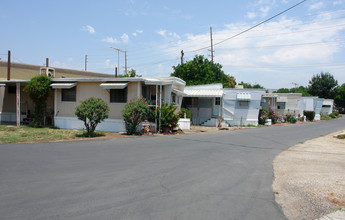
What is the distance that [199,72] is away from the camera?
109ft

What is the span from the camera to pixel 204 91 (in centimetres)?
2350

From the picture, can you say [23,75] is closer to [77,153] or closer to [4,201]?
[77,153]

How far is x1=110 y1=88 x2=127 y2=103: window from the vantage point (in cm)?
1627

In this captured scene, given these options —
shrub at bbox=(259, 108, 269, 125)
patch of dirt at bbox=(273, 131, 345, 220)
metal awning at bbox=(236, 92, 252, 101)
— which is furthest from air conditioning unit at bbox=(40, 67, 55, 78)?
shrub at bbox=(259, 108, 269, 125)

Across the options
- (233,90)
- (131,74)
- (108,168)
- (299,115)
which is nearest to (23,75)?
(131,74)

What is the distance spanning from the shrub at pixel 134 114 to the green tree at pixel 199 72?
1796cm

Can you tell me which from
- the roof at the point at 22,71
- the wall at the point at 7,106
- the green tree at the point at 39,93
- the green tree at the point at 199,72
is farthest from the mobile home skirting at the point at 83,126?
the green tree at the point at 199,72

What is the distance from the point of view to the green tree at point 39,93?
16.7 metres

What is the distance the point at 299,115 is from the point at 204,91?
18.7 metres

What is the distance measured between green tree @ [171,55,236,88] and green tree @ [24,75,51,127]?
18.5 m

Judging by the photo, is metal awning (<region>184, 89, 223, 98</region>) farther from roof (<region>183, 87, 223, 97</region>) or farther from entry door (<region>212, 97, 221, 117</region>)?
entry door (<region>212, 97, 221, 117</region>)

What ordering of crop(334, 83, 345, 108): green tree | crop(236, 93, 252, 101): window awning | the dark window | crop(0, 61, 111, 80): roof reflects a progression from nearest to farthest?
1. the dark window
2. crop(236, 93, 252, 101): window awning
3. crop(0, 61, 111, 80): roof
4. crop(334, 83, 345, 108): green tree

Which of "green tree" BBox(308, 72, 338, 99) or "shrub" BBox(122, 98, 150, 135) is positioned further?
"green tree" BBox(308, 72, 338, 99)

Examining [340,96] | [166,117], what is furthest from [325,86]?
[166,117]
